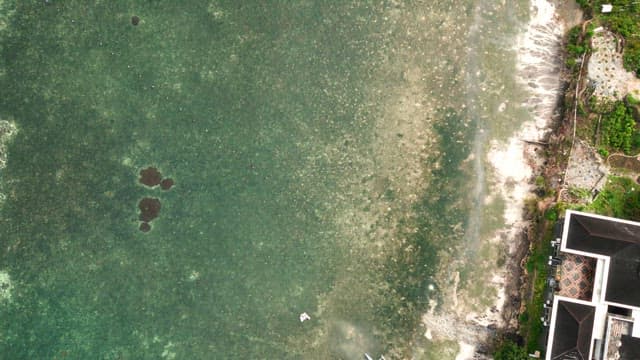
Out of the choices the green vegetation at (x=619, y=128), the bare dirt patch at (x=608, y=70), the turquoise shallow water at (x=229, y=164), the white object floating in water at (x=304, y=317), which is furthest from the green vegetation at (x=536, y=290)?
the white object floating in water at (x=304, y=317)

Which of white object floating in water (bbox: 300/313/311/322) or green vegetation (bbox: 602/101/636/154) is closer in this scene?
green vegetation (bbox: 602/101/636/154)

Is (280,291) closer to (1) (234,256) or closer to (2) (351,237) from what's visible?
(1) (234,256)

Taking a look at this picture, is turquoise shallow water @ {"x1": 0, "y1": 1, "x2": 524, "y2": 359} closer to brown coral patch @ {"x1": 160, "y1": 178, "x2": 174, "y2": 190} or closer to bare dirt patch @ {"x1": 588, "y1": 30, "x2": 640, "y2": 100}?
brown coral patch @ {"x1": 160, "y1": 178, "x2": 174, "y2": 190}

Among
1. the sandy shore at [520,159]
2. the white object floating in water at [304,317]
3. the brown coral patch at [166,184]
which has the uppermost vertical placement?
the sandy shore at [520,159]

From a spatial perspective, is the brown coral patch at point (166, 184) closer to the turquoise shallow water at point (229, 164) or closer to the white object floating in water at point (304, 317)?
the turquoise shallow water at point (229, 164)

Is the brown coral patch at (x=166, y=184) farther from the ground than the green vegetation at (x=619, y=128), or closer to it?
closer to it

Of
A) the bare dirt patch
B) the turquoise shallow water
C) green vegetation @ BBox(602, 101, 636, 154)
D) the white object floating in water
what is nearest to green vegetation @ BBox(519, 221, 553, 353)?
the turquoise shallow water

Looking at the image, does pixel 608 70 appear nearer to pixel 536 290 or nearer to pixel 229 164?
pixel 536 290

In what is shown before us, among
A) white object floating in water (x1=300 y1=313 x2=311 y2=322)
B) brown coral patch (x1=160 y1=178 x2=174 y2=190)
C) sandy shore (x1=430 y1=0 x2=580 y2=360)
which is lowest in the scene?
white object floating in water (x1=300 y1=313 x2=311 y2=322)

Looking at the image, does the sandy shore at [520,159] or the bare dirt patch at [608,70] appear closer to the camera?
the bare dirt patch at [608,70]
